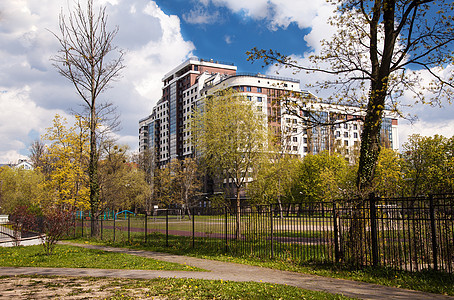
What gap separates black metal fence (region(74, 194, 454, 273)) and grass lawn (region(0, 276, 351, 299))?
11.4 feet

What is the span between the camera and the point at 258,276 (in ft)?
34.6

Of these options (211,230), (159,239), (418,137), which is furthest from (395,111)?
(418,137)

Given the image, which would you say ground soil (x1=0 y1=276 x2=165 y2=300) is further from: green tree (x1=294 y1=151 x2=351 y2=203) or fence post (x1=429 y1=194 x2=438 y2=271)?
green tree (x1=294 y1=151 x2=351 y2=203)

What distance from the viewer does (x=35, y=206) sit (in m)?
35.1

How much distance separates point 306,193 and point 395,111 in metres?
50.6

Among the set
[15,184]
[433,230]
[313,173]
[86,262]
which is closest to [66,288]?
[86,262]

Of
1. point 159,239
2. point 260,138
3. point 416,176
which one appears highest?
point 260,138

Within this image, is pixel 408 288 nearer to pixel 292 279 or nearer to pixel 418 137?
pixel 292 279

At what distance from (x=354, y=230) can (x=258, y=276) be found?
335 centimetres

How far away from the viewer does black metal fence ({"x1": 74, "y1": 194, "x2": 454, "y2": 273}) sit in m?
9.52

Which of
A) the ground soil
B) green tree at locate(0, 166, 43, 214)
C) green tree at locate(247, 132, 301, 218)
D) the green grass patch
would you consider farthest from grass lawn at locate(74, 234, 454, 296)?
green tree at locate(0, 166, 43, 214)

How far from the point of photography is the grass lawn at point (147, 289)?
7.70 m

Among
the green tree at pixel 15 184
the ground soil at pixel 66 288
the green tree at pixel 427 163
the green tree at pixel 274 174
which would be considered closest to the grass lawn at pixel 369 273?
the green tree at pixel 274 174

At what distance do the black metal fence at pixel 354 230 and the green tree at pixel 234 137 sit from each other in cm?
491
